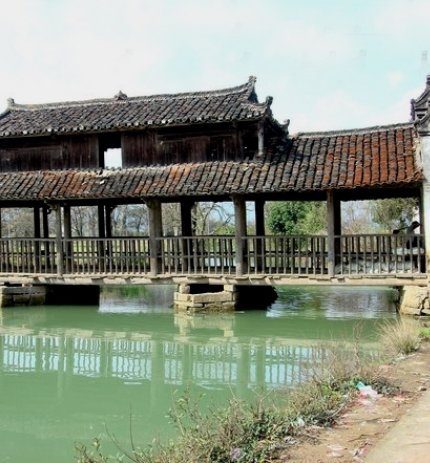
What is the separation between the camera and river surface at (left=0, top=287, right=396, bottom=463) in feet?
21.4

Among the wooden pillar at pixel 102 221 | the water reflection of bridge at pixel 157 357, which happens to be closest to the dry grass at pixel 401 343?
the water reflection of bridge at pixel 157 357

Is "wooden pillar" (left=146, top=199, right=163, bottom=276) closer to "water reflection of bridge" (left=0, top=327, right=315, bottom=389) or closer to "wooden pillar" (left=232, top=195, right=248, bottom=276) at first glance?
"wooden pillar" (left=232, top=195, right=248, bottom=276)

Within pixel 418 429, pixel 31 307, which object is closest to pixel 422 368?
pixel 418 429

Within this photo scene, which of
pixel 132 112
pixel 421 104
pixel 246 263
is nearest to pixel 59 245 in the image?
pixel 132 112

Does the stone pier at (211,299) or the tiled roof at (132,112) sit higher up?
the tiled roof at (132,112)

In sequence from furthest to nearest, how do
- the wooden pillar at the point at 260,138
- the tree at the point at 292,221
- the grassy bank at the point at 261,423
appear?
the tree at the point at 292,221 < the wooden pillar at the point at 260,138 < the grassy bank at the point at 261,423

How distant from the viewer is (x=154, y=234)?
14.4 metres

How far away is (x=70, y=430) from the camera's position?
6.40 m

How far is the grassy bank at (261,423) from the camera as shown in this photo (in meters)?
4.20

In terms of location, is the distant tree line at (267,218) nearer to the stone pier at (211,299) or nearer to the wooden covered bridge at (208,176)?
the wooden covered bridge at (208,176)

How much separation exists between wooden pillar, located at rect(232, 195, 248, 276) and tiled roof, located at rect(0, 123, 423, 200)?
0.68 meters

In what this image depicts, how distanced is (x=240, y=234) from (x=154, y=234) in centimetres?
217

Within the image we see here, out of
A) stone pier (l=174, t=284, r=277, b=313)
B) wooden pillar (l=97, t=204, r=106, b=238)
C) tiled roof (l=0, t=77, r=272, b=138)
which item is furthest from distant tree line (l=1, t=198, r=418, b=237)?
stone pier (l=174, t=284, r=277, b=313)

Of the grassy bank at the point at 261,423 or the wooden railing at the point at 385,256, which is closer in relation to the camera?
the grassy bank at the point at 261,423
